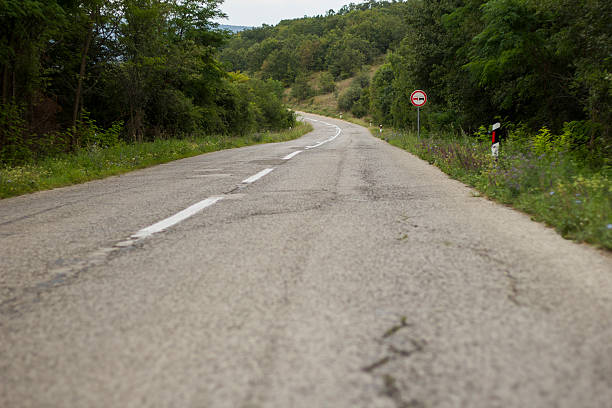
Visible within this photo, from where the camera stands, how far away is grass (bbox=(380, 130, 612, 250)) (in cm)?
394

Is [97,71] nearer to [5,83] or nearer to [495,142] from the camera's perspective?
[5,83]

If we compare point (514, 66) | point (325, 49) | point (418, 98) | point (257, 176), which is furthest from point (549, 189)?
point (325, 49)

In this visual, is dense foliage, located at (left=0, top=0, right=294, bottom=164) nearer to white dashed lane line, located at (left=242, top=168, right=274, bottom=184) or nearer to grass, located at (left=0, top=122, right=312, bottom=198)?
grass, located at (left=0, top=122, right=312, bottom=198)

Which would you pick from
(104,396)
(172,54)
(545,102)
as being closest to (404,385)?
(104,396)

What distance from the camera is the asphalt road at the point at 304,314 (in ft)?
5.35

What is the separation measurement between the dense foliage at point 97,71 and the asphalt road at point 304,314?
8.71 m

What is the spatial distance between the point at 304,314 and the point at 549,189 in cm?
439

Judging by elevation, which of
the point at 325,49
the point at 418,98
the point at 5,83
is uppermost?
the point at 325,49

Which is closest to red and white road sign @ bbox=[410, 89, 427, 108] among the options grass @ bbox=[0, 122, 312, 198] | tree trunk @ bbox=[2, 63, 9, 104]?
grass @ bbox=[0, 122, 312, 198]

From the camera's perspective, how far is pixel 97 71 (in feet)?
55.1

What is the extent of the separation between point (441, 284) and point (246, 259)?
1.36 m

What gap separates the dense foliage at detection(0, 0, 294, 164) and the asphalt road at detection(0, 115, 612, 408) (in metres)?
8.71

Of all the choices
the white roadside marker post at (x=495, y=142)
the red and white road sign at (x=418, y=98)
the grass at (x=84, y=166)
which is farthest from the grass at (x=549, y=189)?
the red and white road sign at (x=418, y=98)

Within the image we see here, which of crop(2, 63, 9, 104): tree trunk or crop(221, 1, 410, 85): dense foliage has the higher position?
crop(221, 1, 410, 85): dense foliage
